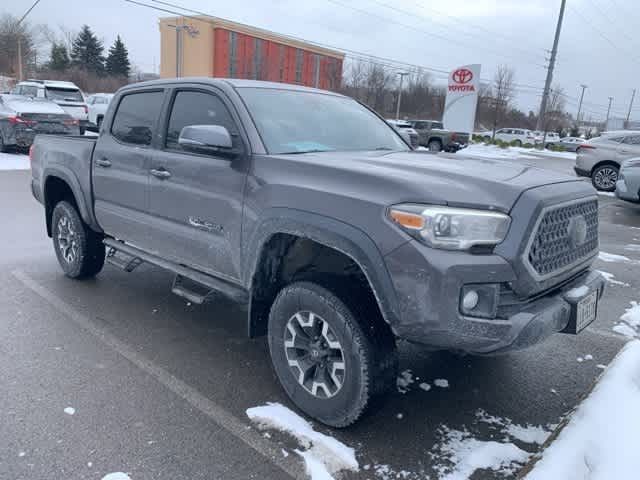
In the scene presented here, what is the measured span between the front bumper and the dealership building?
53323 millimetres

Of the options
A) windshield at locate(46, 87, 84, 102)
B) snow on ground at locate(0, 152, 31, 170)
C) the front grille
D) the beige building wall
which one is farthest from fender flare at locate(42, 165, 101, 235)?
the beige building wall

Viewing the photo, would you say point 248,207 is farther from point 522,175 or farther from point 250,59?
point 250,59

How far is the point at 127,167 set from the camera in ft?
14.0

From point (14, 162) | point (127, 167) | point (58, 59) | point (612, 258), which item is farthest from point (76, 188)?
point (58, 59)

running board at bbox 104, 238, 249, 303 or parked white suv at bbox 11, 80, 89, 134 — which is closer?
running board at bbox 104, 238, 249, 303

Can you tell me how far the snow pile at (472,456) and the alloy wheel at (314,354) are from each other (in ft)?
2.22

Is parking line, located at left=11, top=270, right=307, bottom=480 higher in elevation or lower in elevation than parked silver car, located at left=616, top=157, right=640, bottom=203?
lower

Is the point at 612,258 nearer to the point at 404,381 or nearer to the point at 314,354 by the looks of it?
the point at 404,381

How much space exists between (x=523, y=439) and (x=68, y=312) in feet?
12.2

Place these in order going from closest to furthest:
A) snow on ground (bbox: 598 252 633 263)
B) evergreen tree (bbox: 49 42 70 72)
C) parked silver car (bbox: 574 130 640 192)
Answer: snow on ground (bbox: 598 252 633 263)
parked silver car (bbox: 574 130 640 192)
evergreen tree (bbox: 49 42 70 72)

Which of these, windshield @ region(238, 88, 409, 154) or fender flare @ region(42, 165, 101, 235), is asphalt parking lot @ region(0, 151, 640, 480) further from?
windshield @ region(238, 88, 409, 154)

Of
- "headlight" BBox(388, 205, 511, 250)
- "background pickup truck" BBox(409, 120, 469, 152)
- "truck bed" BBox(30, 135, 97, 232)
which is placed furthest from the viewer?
"background pickup truck" BBox(409, 120, 469, 152)

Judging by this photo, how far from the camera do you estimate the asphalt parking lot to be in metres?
2.65

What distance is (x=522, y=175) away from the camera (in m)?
2.92
